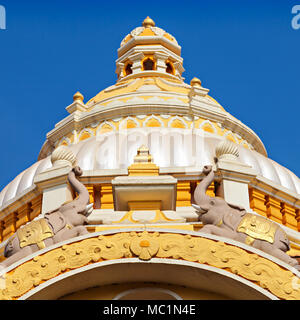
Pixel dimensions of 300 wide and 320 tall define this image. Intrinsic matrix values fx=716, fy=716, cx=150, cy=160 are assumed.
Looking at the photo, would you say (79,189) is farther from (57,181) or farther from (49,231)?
(57,181)

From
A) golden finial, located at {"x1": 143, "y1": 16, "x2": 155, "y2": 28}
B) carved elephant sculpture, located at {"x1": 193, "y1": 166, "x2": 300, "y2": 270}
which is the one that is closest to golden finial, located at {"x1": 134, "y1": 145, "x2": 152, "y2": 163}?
carved elephant sculpture, located at {"x1": 193, "y1": 166, "x2": 300, "y2": 270}

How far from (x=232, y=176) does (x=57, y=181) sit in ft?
10.7

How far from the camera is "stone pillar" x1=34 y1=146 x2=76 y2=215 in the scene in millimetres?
13062

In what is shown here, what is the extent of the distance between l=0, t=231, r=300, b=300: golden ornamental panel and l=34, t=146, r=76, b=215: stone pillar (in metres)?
4.35

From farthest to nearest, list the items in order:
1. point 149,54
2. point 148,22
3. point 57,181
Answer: point 148,22
point 149,54
point 57,181

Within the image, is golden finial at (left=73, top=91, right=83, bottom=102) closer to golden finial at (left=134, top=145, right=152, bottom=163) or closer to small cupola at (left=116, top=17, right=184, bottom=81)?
small cupola at (left=116, top=17, right=184, bottom=81)

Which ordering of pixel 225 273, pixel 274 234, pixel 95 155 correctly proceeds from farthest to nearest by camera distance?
pixel 95 155 < pixel 274 234 < pixel 225 273

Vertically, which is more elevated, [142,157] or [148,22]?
[148,22]

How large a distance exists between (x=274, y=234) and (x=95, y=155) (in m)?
8.55

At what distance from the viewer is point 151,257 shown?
27.9ft

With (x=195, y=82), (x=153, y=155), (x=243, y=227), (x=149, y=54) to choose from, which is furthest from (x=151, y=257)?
(x=149, y=54)

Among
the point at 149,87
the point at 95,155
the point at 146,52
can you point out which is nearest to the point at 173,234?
the point at 95,155
